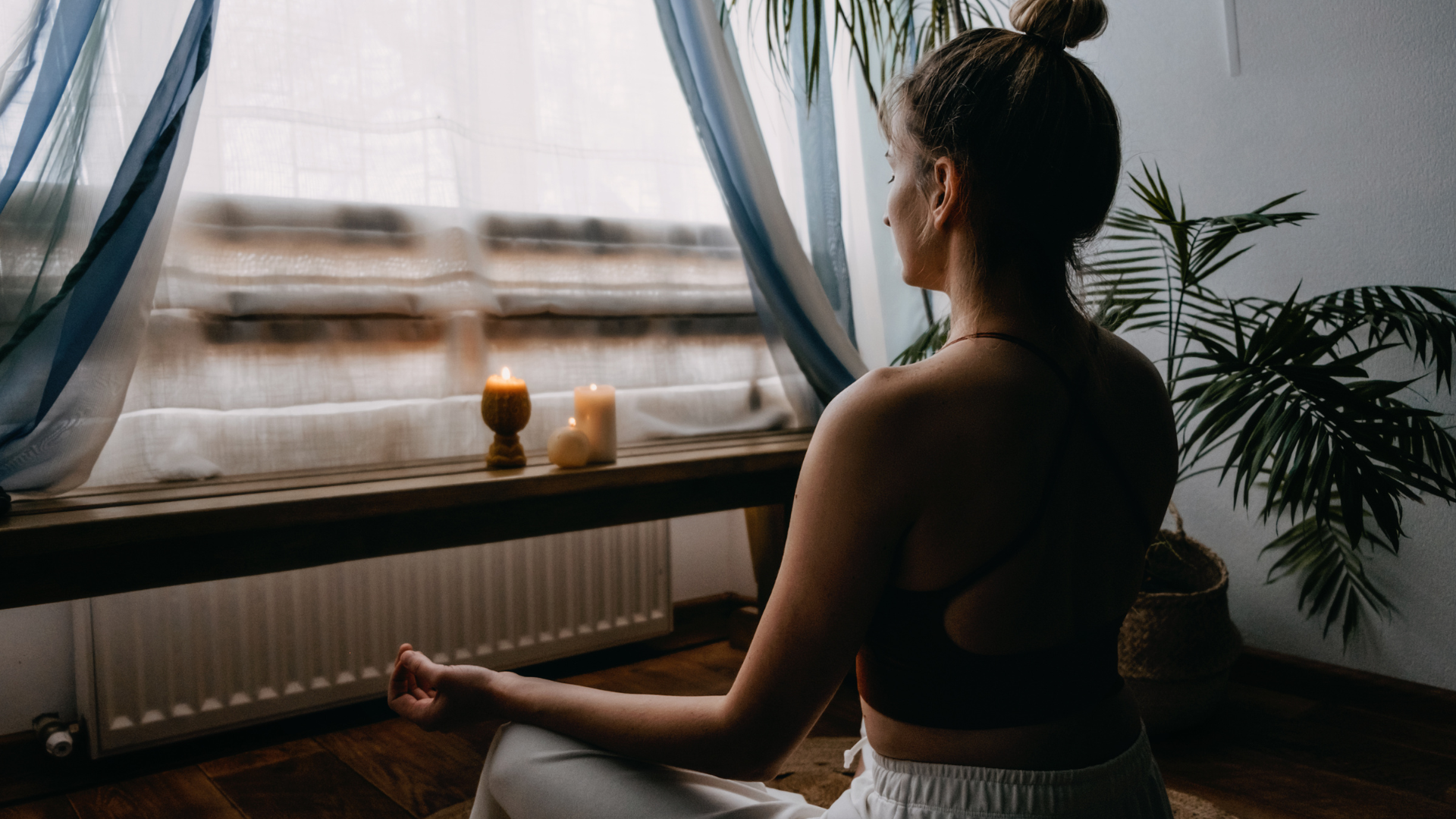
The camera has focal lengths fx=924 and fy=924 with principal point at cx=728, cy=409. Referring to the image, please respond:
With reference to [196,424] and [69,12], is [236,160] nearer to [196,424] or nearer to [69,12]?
[69,12]

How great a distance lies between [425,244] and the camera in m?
1.72

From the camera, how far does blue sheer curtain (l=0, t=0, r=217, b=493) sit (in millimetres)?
1242

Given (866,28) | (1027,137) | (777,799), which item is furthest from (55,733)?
(866,28)

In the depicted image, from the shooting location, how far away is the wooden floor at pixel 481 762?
4.78 ft

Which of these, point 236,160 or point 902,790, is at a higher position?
point 236,160

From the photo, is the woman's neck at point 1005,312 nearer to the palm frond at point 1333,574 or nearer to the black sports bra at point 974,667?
the black sports bra at point 974,667

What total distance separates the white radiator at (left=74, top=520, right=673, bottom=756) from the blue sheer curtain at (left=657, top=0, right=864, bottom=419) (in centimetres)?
54

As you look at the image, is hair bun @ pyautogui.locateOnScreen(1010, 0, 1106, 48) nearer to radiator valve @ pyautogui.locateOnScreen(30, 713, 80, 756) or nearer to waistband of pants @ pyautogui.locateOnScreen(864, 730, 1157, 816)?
waistband of pants @ pyautogui.locateOnScreen(864, 730, 1157, 816)

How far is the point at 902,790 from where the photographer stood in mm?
655

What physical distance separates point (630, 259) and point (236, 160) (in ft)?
2.51

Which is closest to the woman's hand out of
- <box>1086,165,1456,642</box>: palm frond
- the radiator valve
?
<box>1086,165,1456,642</box>: palm frond

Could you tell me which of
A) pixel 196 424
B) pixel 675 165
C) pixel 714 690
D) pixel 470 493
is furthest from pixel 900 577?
pixel 675 165

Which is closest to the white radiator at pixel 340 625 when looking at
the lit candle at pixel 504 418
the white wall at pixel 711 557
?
the white wall at pixel 711 557

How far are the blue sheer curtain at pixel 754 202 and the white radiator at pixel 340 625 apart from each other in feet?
1.79
